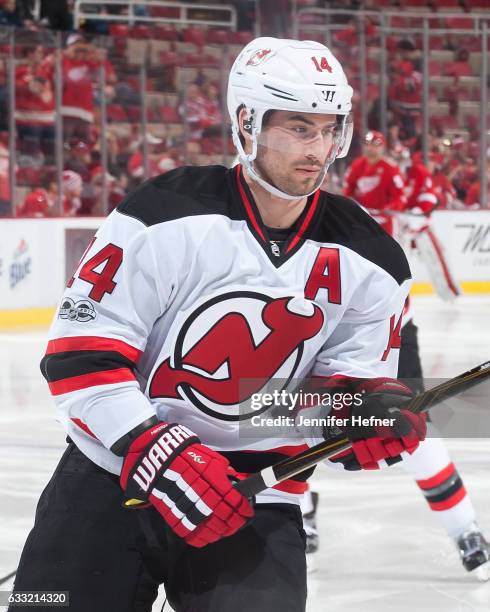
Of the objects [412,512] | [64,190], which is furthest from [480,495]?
[64,190]

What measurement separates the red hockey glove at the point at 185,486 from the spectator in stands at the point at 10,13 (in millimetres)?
8440

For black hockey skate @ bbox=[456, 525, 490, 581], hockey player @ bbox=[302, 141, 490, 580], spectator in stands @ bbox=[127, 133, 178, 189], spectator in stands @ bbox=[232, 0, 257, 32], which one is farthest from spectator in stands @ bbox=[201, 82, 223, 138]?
black hockey skate @ bbox=[456, 525, 490, 581]

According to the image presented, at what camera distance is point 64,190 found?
26.8ft

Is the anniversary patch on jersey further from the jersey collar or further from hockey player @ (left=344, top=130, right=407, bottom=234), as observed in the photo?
hockey player @ (left=344, top=130, right=407, bottom=234)

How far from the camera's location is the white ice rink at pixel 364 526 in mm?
2578

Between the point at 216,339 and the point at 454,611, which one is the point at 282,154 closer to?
the point at 216,339

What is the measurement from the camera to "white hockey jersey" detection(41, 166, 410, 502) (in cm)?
158

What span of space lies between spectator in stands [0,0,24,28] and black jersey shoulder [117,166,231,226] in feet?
26.9

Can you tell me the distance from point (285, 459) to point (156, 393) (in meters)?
0.20

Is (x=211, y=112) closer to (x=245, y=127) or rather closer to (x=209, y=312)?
(x=245, y=127)

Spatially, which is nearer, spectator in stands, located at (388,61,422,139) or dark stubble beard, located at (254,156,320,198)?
dark stubble beard, located at (254,156,320,198)

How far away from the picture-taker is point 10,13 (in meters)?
9.52

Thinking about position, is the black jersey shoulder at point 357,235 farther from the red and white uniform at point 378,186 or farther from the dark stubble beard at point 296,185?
the red and white uniform at point 378,186
